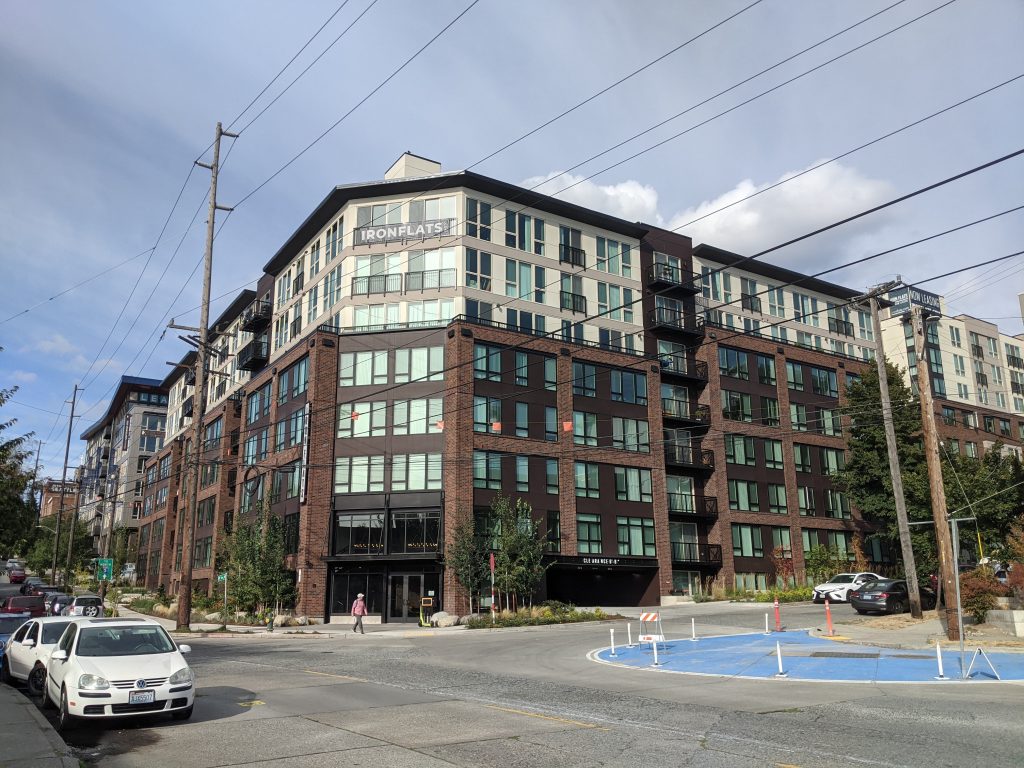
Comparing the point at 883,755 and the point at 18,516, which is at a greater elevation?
the point at 18,516

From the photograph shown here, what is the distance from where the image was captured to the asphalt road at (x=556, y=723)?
9.17 m

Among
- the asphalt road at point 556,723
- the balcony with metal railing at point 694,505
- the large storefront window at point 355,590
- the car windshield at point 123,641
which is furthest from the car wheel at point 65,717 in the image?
the balcony with metal railing at point 694,505

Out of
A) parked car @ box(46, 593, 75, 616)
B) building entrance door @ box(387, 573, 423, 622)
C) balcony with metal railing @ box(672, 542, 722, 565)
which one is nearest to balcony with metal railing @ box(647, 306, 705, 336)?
balcony with metal railing @ box(672, 542, 722, 565)

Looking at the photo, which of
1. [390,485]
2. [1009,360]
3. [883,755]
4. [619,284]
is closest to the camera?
[883,755]

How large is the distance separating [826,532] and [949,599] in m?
36.1

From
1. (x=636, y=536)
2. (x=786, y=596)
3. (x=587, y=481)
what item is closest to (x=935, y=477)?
(x=587, y=481)

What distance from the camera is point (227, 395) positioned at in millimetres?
64375

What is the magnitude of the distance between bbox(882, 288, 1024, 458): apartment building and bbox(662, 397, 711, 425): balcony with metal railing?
89.7 ft

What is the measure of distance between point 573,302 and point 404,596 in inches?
792

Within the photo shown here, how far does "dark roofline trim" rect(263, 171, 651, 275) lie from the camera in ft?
149

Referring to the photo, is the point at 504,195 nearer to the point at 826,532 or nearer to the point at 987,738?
the point at 826,532

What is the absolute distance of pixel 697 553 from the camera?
51.1 m

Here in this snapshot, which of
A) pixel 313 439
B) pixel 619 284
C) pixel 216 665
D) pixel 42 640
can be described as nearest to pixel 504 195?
pixel 619 284

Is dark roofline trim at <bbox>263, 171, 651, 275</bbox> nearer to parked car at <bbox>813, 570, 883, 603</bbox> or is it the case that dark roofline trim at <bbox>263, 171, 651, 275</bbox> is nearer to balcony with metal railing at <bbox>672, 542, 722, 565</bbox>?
balcony with metal railing at <bbox>672, 542, 722, 565</bbox>
